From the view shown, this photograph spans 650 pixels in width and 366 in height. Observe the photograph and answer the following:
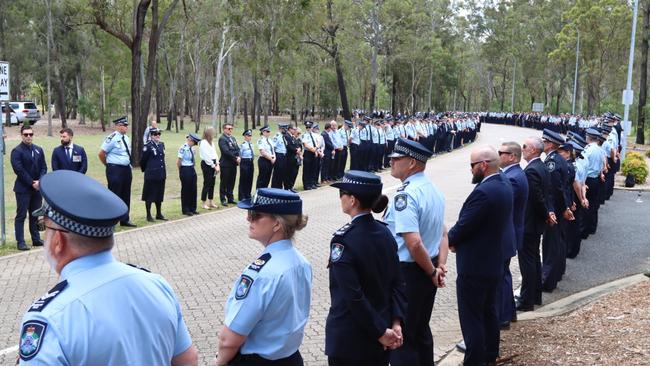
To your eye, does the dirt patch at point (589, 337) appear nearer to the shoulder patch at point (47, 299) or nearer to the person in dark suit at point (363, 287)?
the person in dark suit at point (363, 287)

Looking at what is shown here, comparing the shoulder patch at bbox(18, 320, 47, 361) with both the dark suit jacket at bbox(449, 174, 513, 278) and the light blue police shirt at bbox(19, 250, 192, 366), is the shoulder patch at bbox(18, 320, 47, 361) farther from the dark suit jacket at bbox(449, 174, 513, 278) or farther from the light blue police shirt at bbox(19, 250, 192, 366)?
the dark suit jacket at bbox(449, 174, 513, 278)

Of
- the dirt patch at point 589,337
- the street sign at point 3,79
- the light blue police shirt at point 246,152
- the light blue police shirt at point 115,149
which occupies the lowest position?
the dirt patch at point 589,337

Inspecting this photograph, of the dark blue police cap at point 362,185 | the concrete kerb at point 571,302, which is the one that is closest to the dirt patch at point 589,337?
the concrete kerb at point 571,302

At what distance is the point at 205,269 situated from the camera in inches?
367

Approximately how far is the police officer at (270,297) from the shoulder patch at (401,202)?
1.54m

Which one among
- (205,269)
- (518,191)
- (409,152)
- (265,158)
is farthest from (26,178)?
(518,191)

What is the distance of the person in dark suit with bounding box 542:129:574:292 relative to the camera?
842 centimetres

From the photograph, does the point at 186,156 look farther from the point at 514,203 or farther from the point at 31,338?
the point at 31,338

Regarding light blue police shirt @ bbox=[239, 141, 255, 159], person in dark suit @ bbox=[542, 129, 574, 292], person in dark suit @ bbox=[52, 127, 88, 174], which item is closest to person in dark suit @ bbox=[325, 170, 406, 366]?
person in dark suit @ bbox=[542, 129, 574, 292]

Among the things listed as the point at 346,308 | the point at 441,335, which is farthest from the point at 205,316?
the point at 346,308

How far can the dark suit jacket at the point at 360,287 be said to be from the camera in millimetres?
3776

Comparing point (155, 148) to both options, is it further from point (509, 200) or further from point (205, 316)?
point (509, 200)

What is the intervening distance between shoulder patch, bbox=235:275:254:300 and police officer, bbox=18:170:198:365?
2.40 ft

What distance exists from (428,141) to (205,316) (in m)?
23.6
